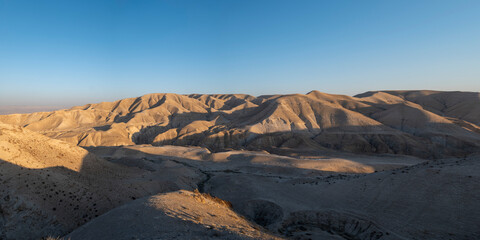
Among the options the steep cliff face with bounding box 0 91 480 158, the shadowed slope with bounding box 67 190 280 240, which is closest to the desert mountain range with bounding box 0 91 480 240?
the shadowed slope with bounding box 67 190 280 240

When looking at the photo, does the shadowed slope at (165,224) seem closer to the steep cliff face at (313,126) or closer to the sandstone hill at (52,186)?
the sandstone hill at (52,186)

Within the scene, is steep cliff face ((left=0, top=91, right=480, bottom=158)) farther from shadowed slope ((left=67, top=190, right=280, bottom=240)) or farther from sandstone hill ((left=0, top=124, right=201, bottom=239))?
shadowed slope ((left=67, top=190, right=280, bottom=240))

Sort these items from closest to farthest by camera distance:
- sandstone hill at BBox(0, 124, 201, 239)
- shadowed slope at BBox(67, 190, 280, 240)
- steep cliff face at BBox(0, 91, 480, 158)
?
shadowed slope at BBox(67, 190, 280, 240) → sandstone hill at BBox(0, 124, 201, 239) → steep cliff face at BBox(0, 91, 480, 158)

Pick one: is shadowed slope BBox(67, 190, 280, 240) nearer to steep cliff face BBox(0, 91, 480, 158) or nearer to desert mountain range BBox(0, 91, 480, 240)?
desert mountain range BBox(0, 91, 480, 240)

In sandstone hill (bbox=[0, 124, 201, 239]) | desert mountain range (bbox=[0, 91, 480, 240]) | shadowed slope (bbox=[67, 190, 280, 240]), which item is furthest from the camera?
sandstone hill (bbox=[0, 124, 201, 239])

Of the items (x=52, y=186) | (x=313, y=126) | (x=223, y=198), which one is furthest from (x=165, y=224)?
(x=313, y=126)

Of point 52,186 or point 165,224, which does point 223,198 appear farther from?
point 52,186

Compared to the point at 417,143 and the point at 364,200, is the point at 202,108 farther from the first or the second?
the point at 364,200

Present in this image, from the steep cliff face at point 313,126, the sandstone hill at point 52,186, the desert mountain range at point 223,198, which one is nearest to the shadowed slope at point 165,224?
the desert mountain range at point 223,198

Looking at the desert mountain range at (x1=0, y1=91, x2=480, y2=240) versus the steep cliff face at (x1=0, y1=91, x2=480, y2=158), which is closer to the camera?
the desert mountain range at (x1=0, y1=91, x2=480, y2=240)
